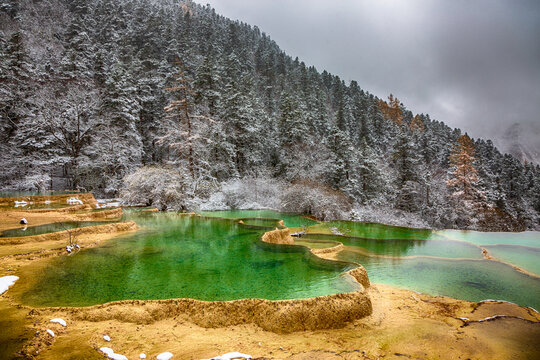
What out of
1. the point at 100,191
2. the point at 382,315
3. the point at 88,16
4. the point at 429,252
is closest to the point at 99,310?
the point at 382,315

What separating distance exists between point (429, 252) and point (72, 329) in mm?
14555

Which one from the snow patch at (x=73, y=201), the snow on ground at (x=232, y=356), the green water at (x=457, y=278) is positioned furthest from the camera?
the snow patch at (x=73, y=201)

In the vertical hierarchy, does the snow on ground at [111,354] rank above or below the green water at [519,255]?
above

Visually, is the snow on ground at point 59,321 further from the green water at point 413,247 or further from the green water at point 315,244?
the green water at point 413,247

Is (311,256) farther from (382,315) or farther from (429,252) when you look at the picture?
(429,252)

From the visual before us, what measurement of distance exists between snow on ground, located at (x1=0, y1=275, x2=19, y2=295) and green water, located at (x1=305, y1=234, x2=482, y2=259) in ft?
40.2

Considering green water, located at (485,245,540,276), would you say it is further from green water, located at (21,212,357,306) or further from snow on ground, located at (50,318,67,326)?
snow on ground, located at (50,318,67,326)

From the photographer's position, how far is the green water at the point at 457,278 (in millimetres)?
8086

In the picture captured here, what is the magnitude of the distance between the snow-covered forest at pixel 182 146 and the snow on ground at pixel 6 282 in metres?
14.7

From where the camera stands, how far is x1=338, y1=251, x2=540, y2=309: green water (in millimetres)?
8086

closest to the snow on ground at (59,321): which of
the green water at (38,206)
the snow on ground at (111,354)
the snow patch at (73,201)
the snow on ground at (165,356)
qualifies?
the snow on ground at (111,354)

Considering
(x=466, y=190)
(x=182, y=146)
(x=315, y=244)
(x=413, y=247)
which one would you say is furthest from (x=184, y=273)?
(x=466, y=190)

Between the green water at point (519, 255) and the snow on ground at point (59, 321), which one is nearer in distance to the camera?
the snow on ground at point (59, 321)

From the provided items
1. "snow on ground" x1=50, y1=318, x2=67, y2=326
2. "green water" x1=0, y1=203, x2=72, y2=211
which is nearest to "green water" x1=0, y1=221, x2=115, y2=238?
"green water" x1=0, y1=203, x2=72, y2=211
